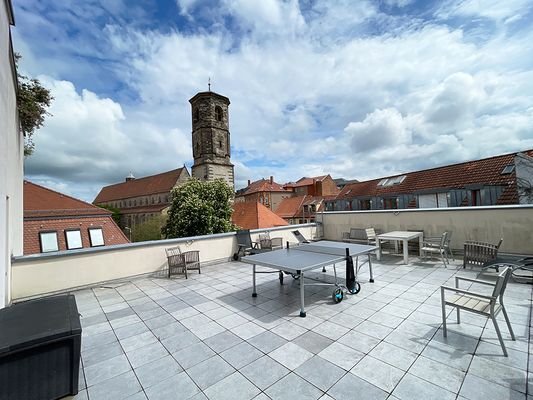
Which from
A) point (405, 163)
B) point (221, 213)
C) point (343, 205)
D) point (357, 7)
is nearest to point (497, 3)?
point (357, 7)

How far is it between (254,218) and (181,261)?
15501mm

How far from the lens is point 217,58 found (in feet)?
28.3

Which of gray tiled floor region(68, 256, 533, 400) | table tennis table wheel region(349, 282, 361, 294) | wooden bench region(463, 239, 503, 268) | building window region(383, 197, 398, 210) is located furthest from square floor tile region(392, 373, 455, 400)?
building window region(383, 197, 398, 210)

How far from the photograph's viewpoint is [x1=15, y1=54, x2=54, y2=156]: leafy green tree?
5.48 meters

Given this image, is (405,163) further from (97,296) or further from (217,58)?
(97,296)

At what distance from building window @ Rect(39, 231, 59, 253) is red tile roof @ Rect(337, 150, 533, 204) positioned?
22.3m

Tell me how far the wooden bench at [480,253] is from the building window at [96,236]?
2006 cm

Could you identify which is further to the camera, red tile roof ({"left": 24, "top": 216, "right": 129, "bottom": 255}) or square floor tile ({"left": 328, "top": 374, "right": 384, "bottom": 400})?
red tile roof ({"left": 24, "top": 216, "right": 129, "bottom": 255})

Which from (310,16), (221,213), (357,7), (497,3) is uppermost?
(310,16)

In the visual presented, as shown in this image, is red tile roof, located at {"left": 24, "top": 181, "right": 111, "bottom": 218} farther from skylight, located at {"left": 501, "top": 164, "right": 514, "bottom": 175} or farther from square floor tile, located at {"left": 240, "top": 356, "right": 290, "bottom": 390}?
skylight, located at {"left": 501, "top": 164, "right": 514, "bottom": 175}

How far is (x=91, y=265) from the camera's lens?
524cm

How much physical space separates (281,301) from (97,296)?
3.84 metres

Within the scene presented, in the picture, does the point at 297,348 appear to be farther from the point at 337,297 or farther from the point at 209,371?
the point at 337,297

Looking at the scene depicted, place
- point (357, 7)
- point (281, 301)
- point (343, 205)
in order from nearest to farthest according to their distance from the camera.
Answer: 1. point (281, 301)
2. point (357, 7)
3. point (343, 205)
